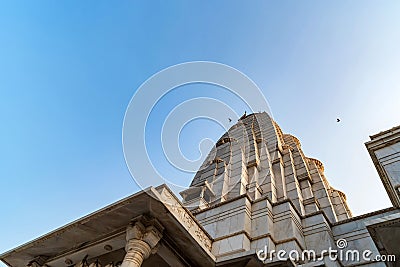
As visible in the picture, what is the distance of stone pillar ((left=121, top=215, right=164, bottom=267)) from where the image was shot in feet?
25.4

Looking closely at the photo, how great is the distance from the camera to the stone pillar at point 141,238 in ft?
25.4

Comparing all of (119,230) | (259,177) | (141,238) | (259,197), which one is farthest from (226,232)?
(259,177)

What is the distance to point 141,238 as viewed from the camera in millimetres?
8141

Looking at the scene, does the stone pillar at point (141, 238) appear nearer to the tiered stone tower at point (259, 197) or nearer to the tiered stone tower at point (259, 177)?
the tiered stone tower at point (259, 197)

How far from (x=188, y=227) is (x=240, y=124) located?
16.0 metres

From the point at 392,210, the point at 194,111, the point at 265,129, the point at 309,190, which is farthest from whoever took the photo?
the point at 265,129

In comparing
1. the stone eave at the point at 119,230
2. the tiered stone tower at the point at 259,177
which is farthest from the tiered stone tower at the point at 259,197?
the stone eave at the point at 119,230

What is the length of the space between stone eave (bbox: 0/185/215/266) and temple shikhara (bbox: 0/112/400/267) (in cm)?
3

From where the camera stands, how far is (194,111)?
13938mm

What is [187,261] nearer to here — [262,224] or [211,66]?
[262,224]

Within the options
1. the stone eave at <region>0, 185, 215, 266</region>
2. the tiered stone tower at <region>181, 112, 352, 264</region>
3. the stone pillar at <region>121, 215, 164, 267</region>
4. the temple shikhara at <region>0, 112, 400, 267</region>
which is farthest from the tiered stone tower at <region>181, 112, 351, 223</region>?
the stone pillar at <region>121, 215, 164, 267</region>

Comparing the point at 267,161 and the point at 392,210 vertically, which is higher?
the point at 267,161

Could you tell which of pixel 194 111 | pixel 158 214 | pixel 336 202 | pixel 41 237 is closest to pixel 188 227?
pixel 158 214

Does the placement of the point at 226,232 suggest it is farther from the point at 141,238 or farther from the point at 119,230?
the point at 119,230
